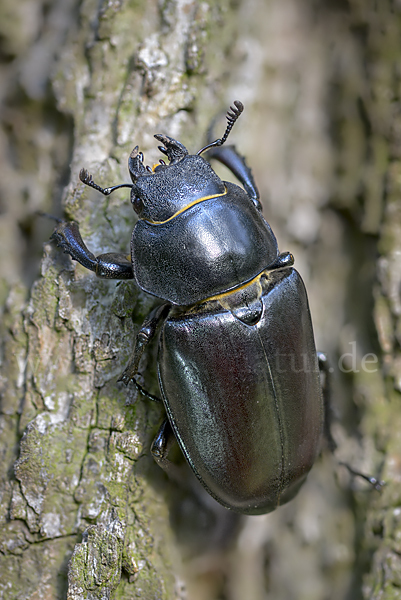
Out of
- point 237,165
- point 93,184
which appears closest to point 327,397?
point 237,165

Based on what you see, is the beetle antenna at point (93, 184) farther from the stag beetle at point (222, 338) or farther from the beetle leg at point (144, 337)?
the beetle leg at point (144, 337)

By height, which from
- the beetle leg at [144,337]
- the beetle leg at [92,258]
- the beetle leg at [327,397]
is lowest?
the beetle leg at [327,397]

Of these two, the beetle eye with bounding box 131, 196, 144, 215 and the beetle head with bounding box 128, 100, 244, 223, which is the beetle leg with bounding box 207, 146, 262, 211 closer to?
the beetle head with bounding box 128, 100, 244, 223

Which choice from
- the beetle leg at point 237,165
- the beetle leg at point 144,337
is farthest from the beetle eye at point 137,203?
the beetle leg at point 237,165

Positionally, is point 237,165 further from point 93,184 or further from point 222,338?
point 222,338

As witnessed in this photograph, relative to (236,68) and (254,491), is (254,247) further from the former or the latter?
(236,68)
